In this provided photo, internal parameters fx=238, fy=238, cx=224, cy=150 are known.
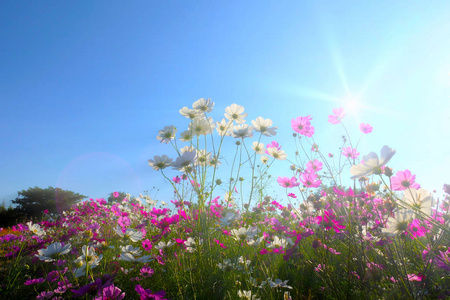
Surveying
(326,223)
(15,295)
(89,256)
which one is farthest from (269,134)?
(15,295)

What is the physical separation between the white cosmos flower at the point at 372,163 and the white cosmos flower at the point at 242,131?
990 mm

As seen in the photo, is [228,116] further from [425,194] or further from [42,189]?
[42,189]

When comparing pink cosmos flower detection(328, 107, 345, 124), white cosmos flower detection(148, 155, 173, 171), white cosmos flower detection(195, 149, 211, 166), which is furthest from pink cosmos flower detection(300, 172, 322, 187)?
white cosmos flower detection(148, 155, 173, 171)

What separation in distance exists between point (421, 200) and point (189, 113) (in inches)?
60.5

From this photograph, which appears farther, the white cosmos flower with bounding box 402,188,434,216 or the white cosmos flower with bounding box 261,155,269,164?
the white cosmos flower with bounding box 261,155,269,164

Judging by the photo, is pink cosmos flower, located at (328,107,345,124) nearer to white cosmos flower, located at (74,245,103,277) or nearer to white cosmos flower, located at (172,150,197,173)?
white cosmos flower, located at (172,150,197,173)

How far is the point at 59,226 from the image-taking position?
11.5ft

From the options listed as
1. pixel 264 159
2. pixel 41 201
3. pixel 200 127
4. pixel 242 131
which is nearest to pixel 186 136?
pixel 200 127

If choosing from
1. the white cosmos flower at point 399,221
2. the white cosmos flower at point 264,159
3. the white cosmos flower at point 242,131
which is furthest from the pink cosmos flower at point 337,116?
the white cosmos flower at point 399,221

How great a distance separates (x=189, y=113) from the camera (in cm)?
193

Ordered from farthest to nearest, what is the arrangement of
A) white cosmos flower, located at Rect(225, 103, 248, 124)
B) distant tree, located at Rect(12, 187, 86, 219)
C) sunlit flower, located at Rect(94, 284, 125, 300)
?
distant tree, located at Rect(12, 187, 86, 219)
white cosmos flower, located at Rect(225, 103, 248, 124)
sunlit flower, located at Rect(94, 284, 125, 300)

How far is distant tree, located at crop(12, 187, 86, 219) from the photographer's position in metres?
12.6

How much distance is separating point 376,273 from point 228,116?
144cm

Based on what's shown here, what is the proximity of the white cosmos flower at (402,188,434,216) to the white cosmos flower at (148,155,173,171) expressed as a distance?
1411 mm
